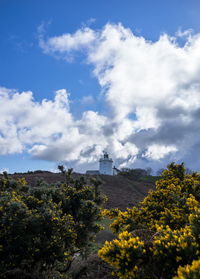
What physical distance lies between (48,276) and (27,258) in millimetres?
1044

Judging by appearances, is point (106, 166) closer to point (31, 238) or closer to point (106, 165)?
point (106, 165)

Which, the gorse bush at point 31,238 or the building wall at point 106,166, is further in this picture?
the building wall at point 106,166

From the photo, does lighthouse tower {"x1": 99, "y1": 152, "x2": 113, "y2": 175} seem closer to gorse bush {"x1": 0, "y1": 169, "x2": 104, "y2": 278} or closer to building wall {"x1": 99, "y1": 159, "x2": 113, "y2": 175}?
building wall {"x1": 99, "y1": 159, "x2": 113, "y2": 175}

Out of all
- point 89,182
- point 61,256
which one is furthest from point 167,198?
point 89,182

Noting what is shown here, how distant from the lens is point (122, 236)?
5.39 meters

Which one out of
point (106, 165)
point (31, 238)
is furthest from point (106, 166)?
point (31, 238)

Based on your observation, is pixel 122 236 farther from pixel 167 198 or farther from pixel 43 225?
pixel 167 198

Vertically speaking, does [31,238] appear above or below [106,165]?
below

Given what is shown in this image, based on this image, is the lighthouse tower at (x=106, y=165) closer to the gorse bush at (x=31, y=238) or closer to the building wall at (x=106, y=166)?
the building wall at (x=106, y=166)

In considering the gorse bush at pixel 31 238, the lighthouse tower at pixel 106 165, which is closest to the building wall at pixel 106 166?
the lighthouse tower at pixel 106 165

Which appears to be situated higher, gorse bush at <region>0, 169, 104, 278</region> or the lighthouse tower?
the lighthouse tower

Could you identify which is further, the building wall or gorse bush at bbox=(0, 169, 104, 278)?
the building wall

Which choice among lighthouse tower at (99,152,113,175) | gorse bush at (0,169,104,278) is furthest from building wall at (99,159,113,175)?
gorse bush at (0,169,104,278)

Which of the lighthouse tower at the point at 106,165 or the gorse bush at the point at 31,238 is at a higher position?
the lighthouse tower at the point at 106,165
